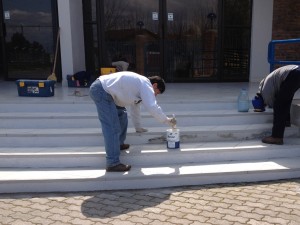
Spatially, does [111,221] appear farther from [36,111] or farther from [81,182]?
[36,111]

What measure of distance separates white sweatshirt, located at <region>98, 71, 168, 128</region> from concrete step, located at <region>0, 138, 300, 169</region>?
770 millimetres

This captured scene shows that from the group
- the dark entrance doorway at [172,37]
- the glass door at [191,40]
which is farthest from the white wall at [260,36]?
the glass door at [191,40]

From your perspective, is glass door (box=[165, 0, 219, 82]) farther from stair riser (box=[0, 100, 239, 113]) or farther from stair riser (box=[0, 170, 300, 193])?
stair riser (box=[0, 170, 300, 193])

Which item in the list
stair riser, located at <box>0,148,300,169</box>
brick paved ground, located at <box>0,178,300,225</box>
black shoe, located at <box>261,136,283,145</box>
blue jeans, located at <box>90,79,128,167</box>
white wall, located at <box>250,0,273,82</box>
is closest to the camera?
brick paved ground, located at <box>0,178,300,225</box>

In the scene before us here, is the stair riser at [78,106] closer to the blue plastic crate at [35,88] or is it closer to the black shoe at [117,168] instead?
the blue plastic crate at [35,88]

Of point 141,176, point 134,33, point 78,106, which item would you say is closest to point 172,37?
point 134,33

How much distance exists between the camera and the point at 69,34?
312 inches

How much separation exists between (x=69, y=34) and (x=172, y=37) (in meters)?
2.49

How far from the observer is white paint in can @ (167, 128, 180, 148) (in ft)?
15.0

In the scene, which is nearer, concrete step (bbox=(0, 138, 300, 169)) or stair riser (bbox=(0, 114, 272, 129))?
concrete step (bbox=(0, 138, 300, 169))

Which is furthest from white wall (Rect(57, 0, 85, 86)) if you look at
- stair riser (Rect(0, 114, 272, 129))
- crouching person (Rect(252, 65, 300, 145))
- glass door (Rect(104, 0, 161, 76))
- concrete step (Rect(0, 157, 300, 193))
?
crouching person (Rect(252, 65, 300, 145))

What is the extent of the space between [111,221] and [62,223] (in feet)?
1.54

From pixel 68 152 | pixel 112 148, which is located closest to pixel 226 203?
pixel 112 148

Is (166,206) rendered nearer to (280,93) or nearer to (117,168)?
(117,168)
